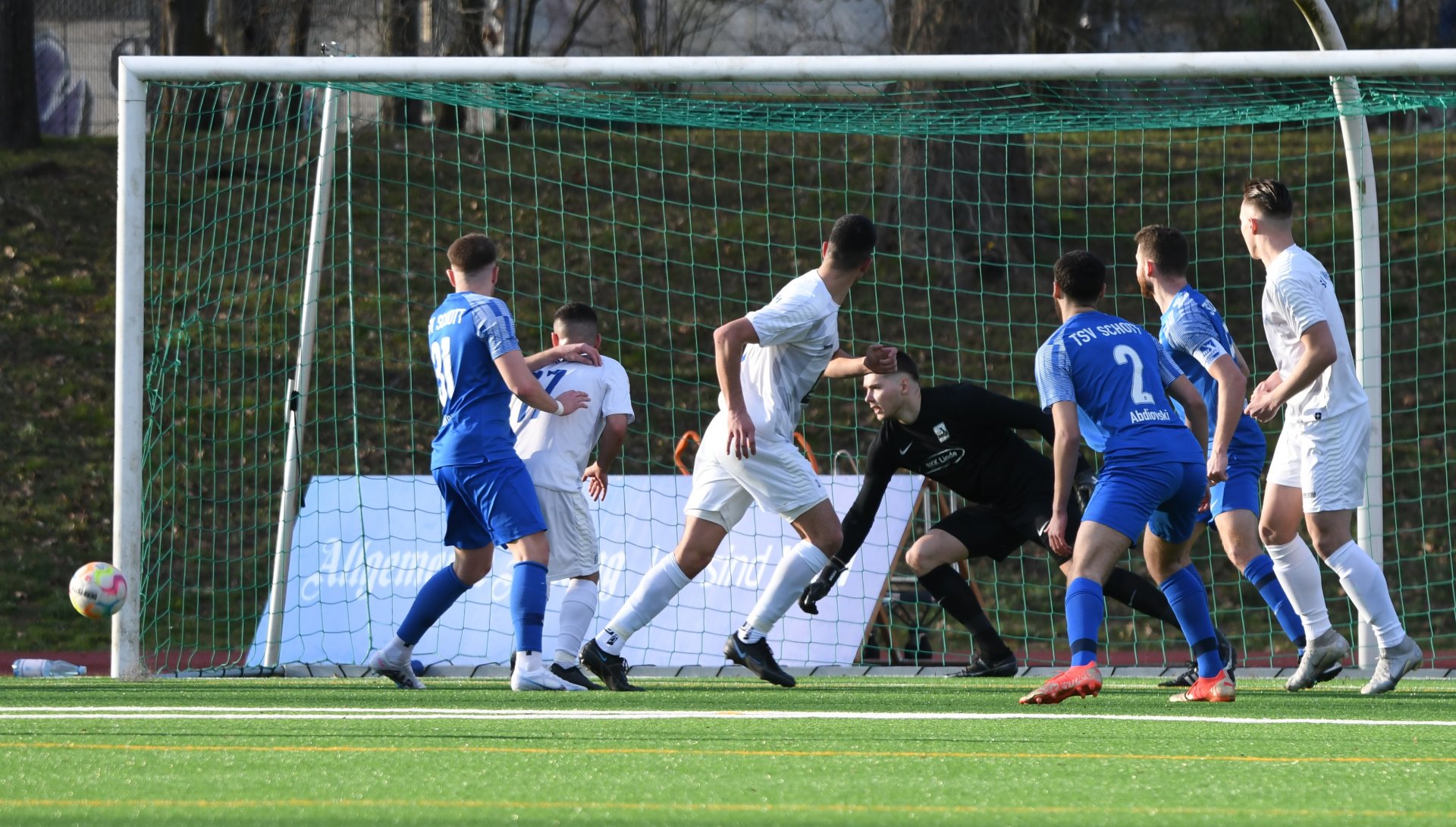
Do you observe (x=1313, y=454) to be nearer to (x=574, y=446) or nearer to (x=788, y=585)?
(x=788, y=585)

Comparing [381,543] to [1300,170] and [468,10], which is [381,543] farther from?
[1300,170]

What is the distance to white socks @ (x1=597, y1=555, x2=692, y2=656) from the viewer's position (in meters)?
6.56

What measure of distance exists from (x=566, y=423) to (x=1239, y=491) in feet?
9.47

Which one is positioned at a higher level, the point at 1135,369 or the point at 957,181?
the point at 957,181

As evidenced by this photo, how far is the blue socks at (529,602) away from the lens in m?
6.20

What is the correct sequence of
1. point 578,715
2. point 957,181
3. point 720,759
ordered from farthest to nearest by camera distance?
point 957,181 < point 578,715 < point 720,759

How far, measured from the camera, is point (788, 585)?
21.6 ft

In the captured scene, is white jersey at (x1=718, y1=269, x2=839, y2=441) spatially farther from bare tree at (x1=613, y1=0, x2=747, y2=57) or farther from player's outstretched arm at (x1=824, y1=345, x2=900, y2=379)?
bare tree at (x1=613, y1=0, x2=747, y2=57)

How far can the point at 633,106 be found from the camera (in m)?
8.52

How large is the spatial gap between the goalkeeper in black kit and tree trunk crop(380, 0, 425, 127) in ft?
37.6

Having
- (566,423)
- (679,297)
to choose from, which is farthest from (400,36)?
(566,423)

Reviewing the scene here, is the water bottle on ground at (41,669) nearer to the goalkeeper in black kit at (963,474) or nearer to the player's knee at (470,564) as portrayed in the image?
the player's knee at (470,564)

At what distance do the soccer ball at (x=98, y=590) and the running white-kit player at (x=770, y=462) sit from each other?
2130 mm

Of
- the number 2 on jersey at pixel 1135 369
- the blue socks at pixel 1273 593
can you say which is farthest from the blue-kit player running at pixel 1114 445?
the blue socks at pixel 1273 593
